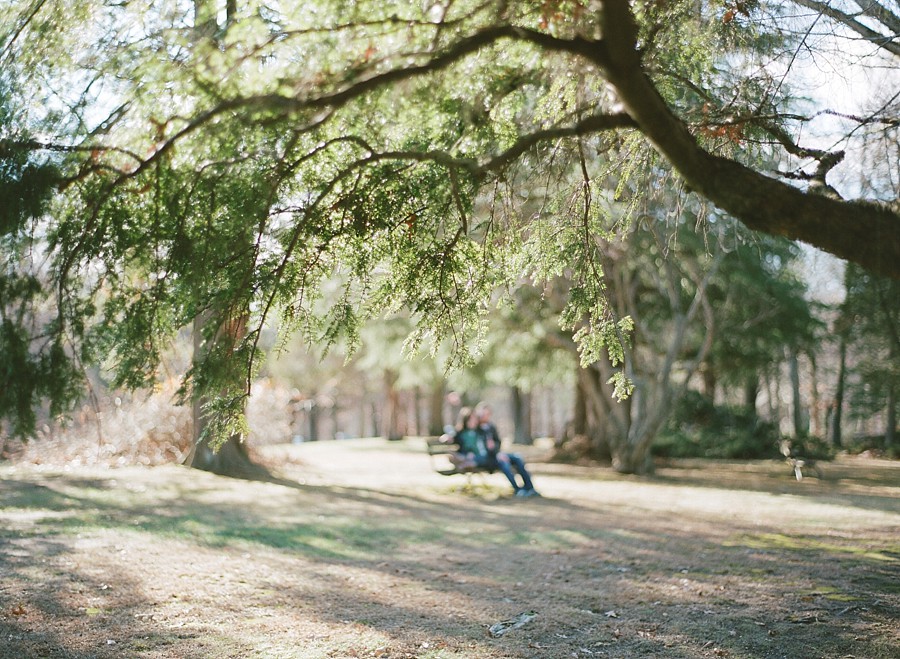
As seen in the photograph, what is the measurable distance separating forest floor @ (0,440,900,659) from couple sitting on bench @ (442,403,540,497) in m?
0.50

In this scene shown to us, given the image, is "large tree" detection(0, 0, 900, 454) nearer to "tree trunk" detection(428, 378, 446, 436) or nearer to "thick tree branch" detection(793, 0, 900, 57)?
"thick tree branch" detection(793, 0, 900, 57)

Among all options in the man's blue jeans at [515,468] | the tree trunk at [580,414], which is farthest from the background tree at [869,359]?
the man's blue jeans at [515,468]

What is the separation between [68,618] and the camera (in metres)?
4.96

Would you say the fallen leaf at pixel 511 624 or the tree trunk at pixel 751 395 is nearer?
the fallen leaf at pixel 511 624

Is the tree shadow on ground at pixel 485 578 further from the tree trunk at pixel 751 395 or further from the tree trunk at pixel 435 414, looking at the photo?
the tree trunk at pixel 435 414

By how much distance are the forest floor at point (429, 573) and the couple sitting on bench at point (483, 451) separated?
1.64 feet

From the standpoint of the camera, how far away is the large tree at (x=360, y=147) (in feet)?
12.1

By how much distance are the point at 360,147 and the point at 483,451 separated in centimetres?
903

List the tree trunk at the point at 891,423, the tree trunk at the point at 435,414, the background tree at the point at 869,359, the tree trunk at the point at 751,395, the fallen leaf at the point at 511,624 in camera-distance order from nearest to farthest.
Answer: the fallen leaf at the point at 511,624 → the background tree at the point at 869,359 → the tree trunk at the point at 891,423 → the tree trunk at the point at 751,395 → the tree trunk at the point at 435,414

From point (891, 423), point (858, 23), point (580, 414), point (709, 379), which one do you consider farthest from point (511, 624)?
point (891, 423)

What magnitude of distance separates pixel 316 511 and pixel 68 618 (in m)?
5.68

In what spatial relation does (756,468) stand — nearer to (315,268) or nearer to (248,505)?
(248,505)

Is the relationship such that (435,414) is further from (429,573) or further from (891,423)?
(429,573)

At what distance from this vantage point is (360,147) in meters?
4.63
